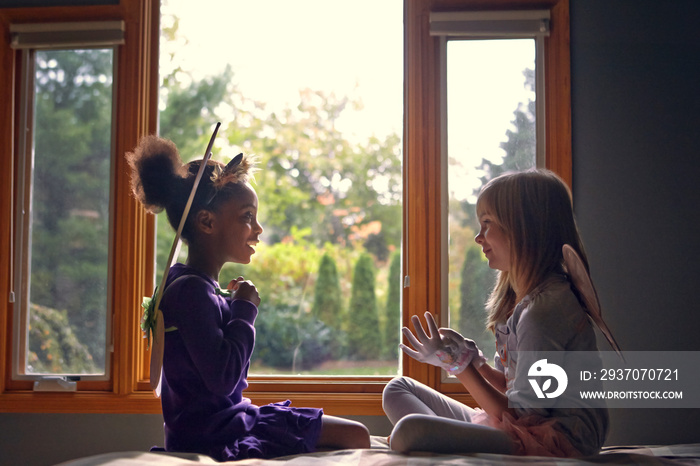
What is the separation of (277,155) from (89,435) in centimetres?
433

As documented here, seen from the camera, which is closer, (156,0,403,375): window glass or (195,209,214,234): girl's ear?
(195,209,214,234): girl's ear

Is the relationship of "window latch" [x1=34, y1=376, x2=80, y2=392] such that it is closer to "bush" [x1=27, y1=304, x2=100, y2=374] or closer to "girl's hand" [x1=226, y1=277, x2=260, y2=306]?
"bush" [x1=27, y1=304, x2=100, y2=374]

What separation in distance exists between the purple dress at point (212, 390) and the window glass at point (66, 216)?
941mm

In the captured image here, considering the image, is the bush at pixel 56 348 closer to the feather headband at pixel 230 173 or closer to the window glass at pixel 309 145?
the feather headband at pixel 230 173

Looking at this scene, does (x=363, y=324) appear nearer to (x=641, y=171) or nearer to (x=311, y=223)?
(x=311, y=223)

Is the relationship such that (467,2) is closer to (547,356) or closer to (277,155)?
(547,356)

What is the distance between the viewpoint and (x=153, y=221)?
2.34 m

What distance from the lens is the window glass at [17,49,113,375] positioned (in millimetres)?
2316

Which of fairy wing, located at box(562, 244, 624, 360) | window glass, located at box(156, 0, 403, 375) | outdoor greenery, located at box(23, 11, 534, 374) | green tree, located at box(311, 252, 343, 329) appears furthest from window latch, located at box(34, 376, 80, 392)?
green tree, located at box(311, 252, 343, 329)

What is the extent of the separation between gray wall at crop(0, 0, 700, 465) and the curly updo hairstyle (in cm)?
96

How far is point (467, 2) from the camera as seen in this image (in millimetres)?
2303

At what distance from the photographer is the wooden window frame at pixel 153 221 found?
7.32 feet

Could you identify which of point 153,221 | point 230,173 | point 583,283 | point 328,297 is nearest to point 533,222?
point 583,283

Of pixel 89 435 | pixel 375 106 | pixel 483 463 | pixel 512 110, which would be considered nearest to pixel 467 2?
pixel 512 110
